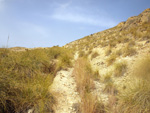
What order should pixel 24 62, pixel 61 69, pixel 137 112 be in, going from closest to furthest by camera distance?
1. pixel 137 112
2. pixel 24 62
3. pixel 61 69

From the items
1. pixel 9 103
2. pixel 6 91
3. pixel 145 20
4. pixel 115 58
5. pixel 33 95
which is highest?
pixel 145 20

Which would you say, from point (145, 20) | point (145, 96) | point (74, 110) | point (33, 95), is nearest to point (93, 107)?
point (74, 110)

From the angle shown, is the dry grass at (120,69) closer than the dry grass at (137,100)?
No

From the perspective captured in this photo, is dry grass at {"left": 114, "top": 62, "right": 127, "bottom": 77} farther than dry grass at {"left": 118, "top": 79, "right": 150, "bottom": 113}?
Yes

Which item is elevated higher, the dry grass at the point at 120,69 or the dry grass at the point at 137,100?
the dry grass at the point at 120,69

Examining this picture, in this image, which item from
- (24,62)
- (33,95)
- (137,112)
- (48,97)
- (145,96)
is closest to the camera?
(137,112)

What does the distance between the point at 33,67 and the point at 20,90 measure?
1129 mm

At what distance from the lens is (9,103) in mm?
1580

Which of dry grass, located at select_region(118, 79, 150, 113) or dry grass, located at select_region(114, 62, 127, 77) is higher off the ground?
dry grass, located at select_region(114, 62, 127, 77)

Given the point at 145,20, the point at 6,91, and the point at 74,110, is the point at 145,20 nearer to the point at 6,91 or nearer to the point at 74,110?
the point at 74,110

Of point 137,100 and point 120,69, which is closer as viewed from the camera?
point 137,100

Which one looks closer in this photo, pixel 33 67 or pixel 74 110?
pixel 74 110

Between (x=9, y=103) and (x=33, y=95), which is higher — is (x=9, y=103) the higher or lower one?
the lower one

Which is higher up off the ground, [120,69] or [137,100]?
[120,69]
